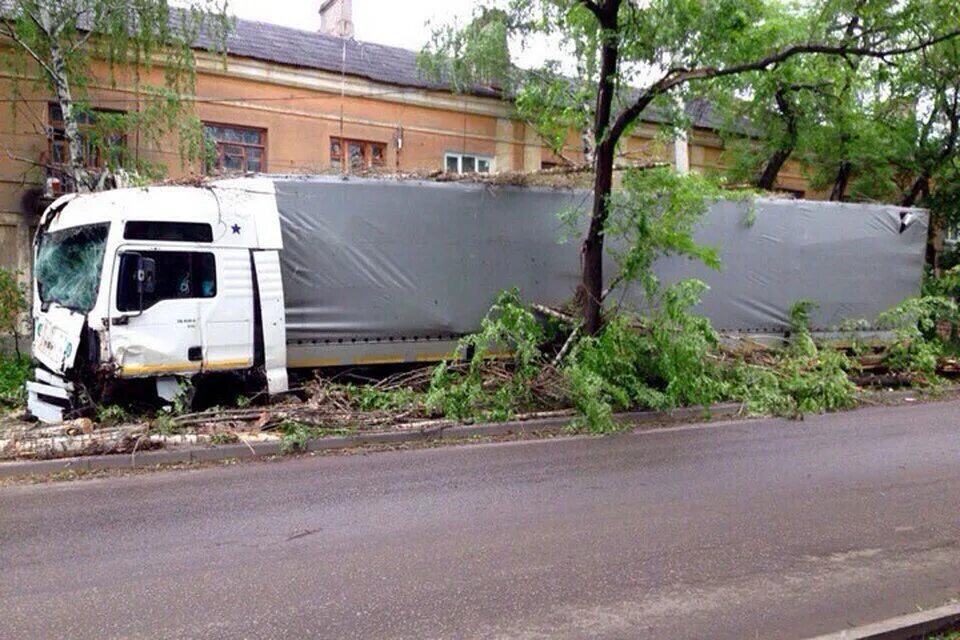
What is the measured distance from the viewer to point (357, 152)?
20250mm

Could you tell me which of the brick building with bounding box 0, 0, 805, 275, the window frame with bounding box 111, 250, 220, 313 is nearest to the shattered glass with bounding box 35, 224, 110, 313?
the window frame with bounding box 111, 250, 220, 313

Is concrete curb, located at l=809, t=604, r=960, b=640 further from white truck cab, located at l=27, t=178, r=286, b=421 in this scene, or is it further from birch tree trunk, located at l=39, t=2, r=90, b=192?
birch tree trunk, located at l=39, t=2, r=90, b=192

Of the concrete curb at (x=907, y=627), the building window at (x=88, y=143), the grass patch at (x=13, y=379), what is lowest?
the grass patch at (x=13, y=379)

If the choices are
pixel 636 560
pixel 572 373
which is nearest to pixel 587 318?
pixel 572 373

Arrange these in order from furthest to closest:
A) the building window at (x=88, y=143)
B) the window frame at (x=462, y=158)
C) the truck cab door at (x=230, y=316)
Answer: the window frame at (x=462, y=158), the building window at (x=88, y=143), the truck cab door at (x=230, y=316)

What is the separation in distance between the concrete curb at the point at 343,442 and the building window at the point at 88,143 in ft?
27.0

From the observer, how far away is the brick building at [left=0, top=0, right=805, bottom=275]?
15.9 meters

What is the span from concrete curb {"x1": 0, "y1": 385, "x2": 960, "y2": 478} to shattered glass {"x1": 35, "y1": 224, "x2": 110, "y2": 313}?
6.30ft

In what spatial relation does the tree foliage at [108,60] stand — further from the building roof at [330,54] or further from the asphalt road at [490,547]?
the asphalt road at [490,547]

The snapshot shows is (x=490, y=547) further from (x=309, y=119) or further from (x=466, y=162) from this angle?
(x=466, y=162)

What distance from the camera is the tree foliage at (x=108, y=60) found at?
45.9 ft

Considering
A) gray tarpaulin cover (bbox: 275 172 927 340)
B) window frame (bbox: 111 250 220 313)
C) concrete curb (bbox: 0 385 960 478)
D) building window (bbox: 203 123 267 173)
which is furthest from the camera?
building window (bbox: 203 123 267 173)

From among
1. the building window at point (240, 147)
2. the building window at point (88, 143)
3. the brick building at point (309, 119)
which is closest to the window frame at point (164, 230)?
the brick building at point (309, 119)

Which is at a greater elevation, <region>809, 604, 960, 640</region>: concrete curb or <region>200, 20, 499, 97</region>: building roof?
<region>200, 20, 499, 97</region>: building roof
